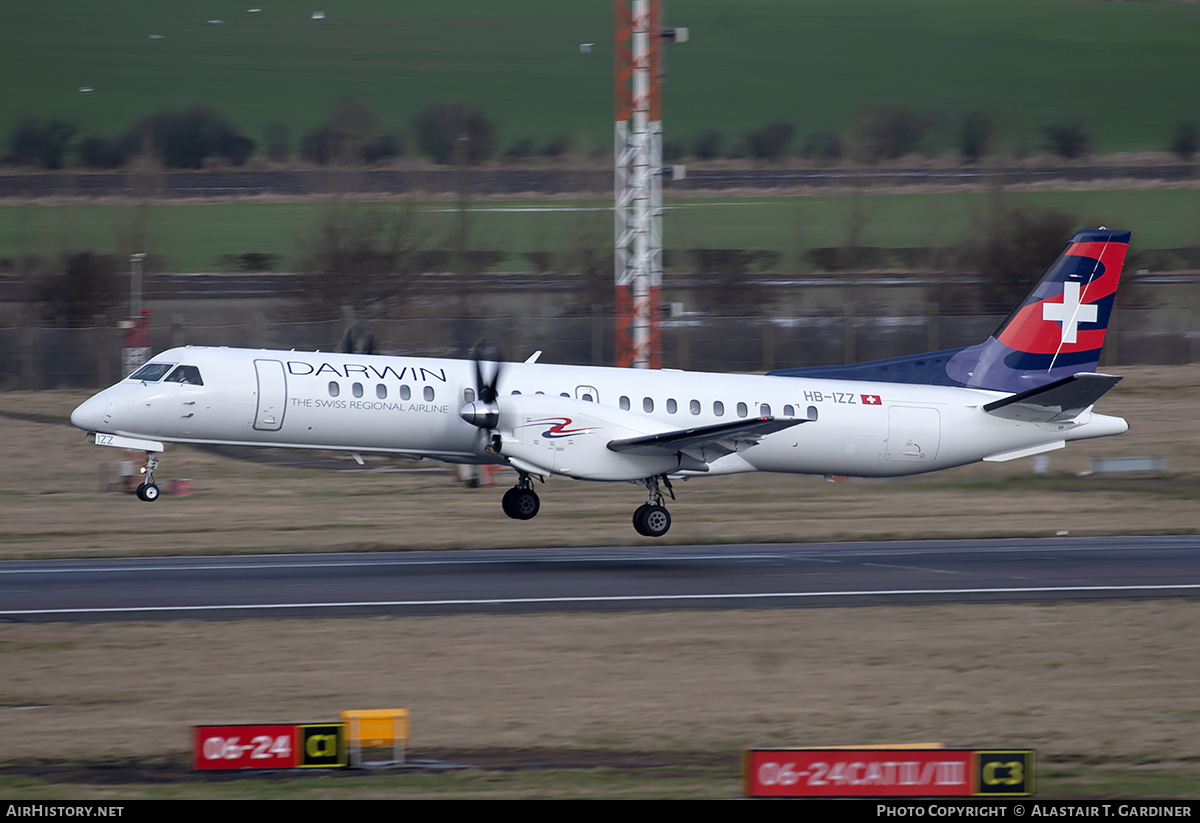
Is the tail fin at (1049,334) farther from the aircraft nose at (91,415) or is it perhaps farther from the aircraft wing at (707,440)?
the aircraft nose at (91,415)

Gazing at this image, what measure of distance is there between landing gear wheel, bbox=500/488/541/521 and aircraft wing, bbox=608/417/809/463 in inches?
102

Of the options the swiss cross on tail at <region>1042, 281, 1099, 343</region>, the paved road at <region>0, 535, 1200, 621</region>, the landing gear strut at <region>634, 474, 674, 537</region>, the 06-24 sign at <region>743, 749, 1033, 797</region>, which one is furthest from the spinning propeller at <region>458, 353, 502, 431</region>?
the 06-24 sign at <region>743, 749, 1033, 797</region>

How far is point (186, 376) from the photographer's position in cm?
2195

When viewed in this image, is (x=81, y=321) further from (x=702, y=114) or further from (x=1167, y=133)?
(x=1167, y=133)

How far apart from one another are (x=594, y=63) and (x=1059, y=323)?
10009 cm

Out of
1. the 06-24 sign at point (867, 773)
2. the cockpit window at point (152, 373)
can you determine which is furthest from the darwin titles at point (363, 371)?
the 06-24 sign at point (867, 773)

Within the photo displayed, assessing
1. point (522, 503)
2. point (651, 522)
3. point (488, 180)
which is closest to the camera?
point (651, 522)

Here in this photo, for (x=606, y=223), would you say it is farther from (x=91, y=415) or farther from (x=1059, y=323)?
(x=91, y=415)

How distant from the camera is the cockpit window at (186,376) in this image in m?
21.9

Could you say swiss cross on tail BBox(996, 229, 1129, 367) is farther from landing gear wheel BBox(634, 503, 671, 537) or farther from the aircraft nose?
the aircraft nose

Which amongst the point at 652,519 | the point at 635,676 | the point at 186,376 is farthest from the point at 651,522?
the point at 635,676

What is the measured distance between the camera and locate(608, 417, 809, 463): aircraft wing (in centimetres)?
2125

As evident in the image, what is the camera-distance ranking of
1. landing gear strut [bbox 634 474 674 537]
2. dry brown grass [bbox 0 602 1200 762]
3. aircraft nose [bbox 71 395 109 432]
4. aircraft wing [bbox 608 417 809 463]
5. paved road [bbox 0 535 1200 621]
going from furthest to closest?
landing gear strut [bbox 634 474 674 537] → aircraft nose [bbox 71 395 109 432] → aircraft wing [bbox 608 417 809 463] → paved road [bbox 0 535 1200 621] → dry brown grass [bbox 0 602 1200 762]

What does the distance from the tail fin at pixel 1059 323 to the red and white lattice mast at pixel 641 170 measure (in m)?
8.28
